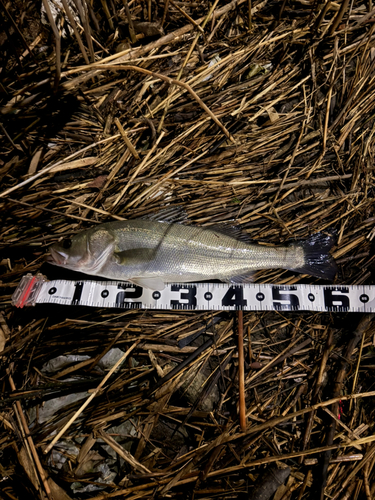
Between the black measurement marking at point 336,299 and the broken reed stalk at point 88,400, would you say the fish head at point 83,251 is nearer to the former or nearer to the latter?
the broken reed stalk at point 88,400

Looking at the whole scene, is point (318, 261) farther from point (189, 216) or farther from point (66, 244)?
point (66, 244)

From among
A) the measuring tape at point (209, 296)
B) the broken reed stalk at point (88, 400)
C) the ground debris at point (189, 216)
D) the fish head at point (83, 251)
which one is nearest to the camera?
the broken reed stalk at point (88, 400)

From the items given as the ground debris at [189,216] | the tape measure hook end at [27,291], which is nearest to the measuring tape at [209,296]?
the tape measure hook end at [27,291]

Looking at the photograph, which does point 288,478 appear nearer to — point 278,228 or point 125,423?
point 125,423

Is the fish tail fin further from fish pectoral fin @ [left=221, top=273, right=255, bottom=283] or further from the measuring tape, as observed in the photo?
fish pectoral fin @ [left=221, top=273, right=255, bottom=283]

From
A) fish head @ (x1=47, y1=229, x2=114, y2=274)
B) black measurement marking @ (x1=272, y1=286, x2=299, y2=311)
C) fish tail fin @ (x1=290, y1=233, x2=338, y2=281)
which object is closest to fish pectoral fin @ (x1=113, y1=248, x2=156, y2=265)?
fish head @ (x1=47, y1=229, x2=114, y2=274)

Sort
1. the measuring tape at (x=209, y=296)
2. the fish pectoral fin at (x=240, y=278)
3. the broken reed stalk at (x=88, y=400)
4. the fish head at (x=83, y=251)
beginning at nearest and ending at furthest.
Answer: the broken reed stalk at (x=88, y=400) < the fish head at (x=83, y=251) < the measuring tape at (x=209, y=296) < the fish pectoral fin at (x=240, y=278)

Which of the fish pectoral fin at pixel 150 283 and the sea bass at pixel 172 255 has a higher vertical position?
the sea bass at pixel 172 255
